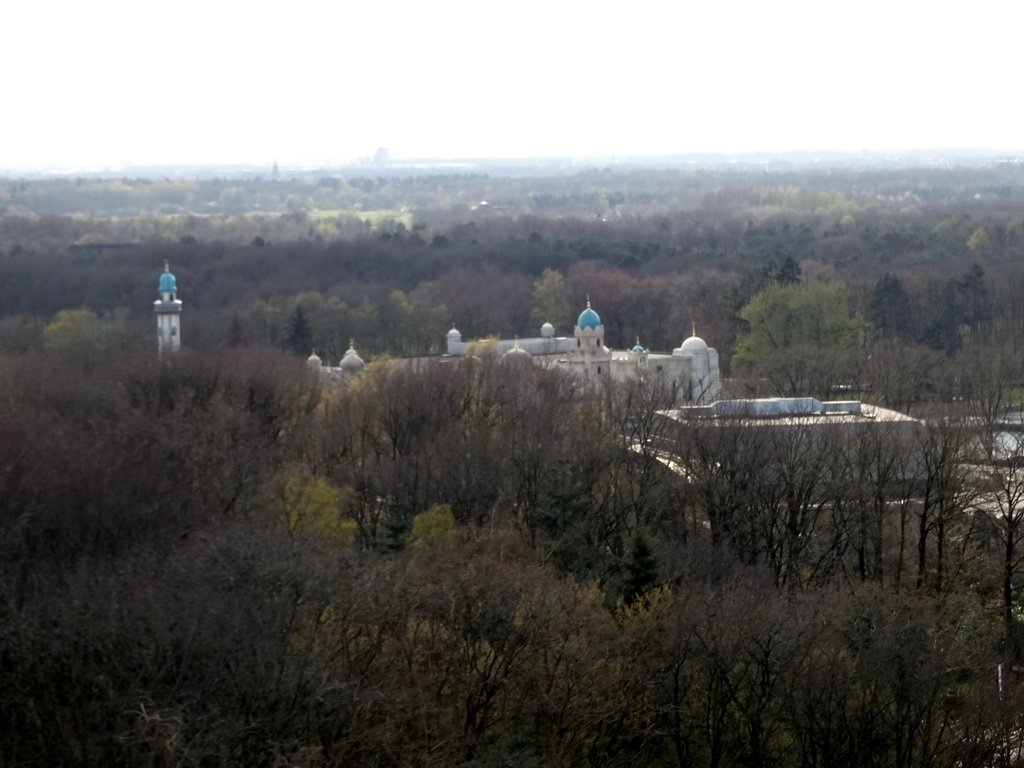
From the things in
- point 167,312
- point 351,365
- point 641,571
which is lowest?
point 351,365

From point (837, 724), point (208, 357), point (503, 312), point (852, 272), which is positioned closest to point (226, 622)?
point (837, 724)

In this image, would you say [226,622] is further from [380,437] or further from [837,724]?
[380,437]

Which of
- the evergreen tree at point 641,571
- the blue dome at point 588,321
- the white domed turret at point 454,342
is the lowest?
the white domed turret at point 454,342

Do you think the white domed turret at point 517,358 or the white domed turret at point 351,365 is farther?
the white domed turret at point 351,365

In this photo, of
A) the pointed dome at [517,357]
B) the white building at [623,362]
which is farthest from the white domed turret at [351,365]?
the pointed dome at [517,357]

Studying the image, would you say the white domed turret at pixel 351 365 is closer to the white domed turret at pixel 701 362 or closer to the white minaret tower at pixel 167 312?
the white minaret tower at pixel 167 312

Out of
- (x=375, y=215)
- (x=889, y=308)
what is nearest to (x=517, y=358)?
(x=889, y=308)

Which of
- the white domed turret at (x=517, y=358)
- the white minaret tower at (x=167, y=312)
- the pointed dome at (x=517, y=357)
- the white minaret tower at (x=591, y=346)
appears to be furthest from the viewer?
the white minaret tower at (x=167, y=312)

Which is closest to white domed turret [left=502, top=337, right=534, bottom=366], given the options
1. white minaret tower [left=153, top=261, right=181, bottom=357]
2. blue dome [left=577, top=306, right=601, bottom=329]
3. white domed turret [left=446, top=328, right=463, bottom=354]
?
blue dome [left=577, top=306, right=601, bottom=329]

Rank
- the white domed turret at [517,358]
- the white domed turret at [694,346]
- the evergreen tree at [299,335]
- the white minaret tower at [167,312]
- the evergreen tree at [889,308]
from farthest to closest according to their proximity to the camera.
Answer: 1. the evergreen tree at [889,308]
2. the evergreen tree at [299,335]
3. the white minaret tower at [167,312]
4. the white domed turret at [694,346]
5. the white domed turret at [517,358]

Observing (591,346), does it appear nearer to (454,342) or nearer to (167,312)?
(454,342)
